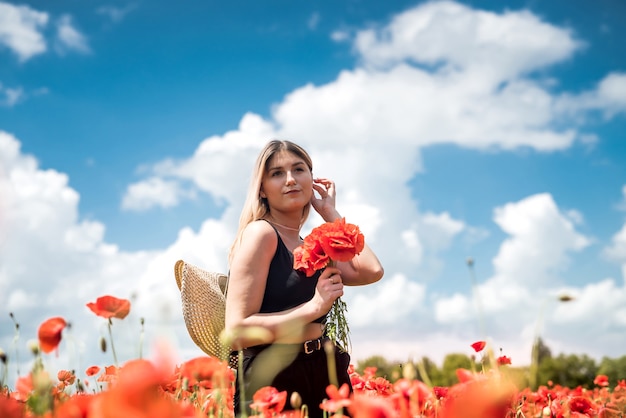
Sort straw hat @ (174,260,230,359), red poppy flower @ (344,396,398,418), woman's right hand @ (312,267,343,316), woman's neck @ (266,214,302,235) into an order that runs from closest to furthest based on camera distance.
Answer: red poppy flower @ (344,396,398,418), woman's right hand @ (312,267,343,316), straw hat @ (174,260,230,359), woman's neck @ (266,214,302,235)

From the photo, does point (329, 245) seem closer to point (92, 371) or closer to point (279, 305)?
point (279, 305)

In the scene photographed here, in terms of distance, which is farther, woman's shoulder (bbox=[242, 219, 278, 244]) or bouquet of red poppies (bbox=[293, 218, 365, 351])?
woman's shoulder (bbox=[242, 219, 278, 244])

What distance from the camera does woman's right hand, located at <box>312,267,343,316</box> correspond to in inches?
121

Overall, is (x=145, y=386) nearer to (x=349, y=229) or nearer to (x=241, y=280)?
(x=349, y=229)

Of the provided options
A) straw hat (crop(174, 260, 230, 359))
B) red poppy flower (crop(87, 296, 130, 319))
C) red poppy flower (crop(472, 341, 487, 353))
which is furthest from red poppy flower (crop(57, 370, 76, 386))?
red poppy flower (crop(472, 341, 487, 353))

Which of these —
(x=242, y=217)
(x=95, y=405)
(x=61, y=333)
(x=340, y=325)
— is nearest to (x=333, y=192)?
(x=242, y=217)

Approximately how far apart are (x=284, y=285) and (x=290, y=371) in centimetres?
49

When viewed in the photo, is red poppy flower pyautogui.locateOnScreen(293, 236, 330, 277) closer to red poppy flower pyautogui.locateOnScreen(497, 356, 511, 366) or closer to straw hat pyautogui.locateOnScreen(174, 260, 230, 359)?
straw hat pyautogui.locateOnScreen(174, 260, 230, 359)

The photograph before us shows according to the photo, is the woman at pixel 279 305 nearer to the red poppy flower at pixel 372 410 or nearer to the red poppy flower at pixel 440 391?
the red poppy flower at pixel 440 391

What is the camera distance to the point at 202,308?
152 inches

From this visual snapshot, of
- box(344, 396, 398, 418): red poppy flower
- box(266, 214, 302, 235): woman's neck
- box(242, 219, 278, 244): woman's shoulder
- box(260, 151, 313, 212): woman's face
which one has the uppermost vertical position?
box(260, 151, 313, 212): woman's face

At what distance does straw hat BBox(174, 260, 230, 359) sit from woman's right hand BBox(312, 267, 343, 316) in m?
1.03

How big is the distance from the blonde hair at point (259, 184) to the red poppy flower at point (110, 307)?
1.45 m

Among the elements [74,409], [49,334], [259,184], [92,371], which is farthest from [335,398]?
[92,371]
